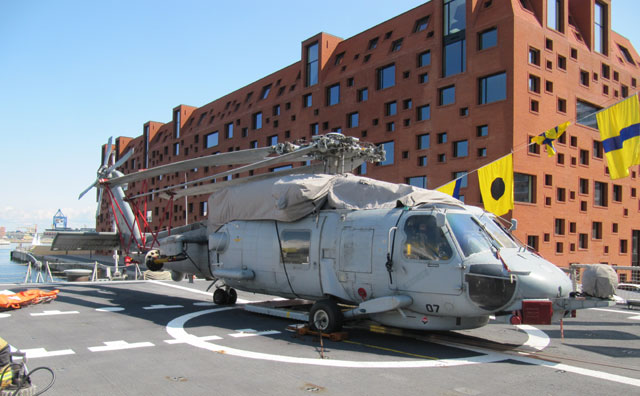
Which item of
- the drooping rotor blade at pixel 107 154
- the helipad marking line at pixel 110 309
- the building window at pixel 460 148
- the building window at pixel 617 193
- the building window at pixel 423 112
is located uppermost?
the building window at pixel 423 112

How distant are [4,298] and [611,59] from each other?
4304 centimetres

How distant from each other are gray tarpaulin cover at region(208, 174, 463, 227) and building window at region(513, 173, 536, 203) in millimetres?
22547

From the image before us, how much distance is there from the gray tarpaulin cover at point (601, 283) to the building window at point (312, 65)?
39354 mm

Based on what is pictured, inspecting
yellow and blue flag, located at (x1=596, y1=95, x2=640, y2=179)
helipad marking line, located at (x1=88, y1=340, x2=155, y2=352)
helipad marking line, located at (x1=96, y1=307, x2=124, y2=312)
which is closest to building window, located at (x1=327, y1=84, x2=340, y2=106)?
yellow and blue flag, located at (x1=596, y1=95, x2=640, y2=179)

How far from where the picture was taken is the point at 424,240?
912 centimetres

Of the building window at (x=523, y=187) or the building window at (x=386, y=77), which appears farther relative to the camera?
the building window at (x=386, y=77)

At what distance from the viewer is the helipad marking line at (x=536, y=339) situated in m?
9.68

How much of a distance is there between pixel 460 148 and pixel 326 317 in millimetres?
26078

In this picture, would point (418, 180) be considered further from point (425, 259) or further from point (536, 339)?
point (425, 259)

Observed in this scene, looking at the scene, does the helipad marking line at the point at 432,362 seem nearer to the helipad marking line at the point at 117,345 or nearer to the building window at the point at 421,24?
the helipad marking line at the point at 117,345

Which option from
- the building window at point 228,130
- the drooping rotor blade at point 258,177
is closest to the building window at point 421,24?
the building window at point 228,130

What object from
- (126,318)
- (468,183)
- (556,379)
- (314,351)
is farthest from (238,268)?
(468,183)

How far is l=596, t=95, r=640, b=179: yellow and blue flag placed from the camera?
51.9ft

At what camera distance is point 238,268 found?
12.9 meters
